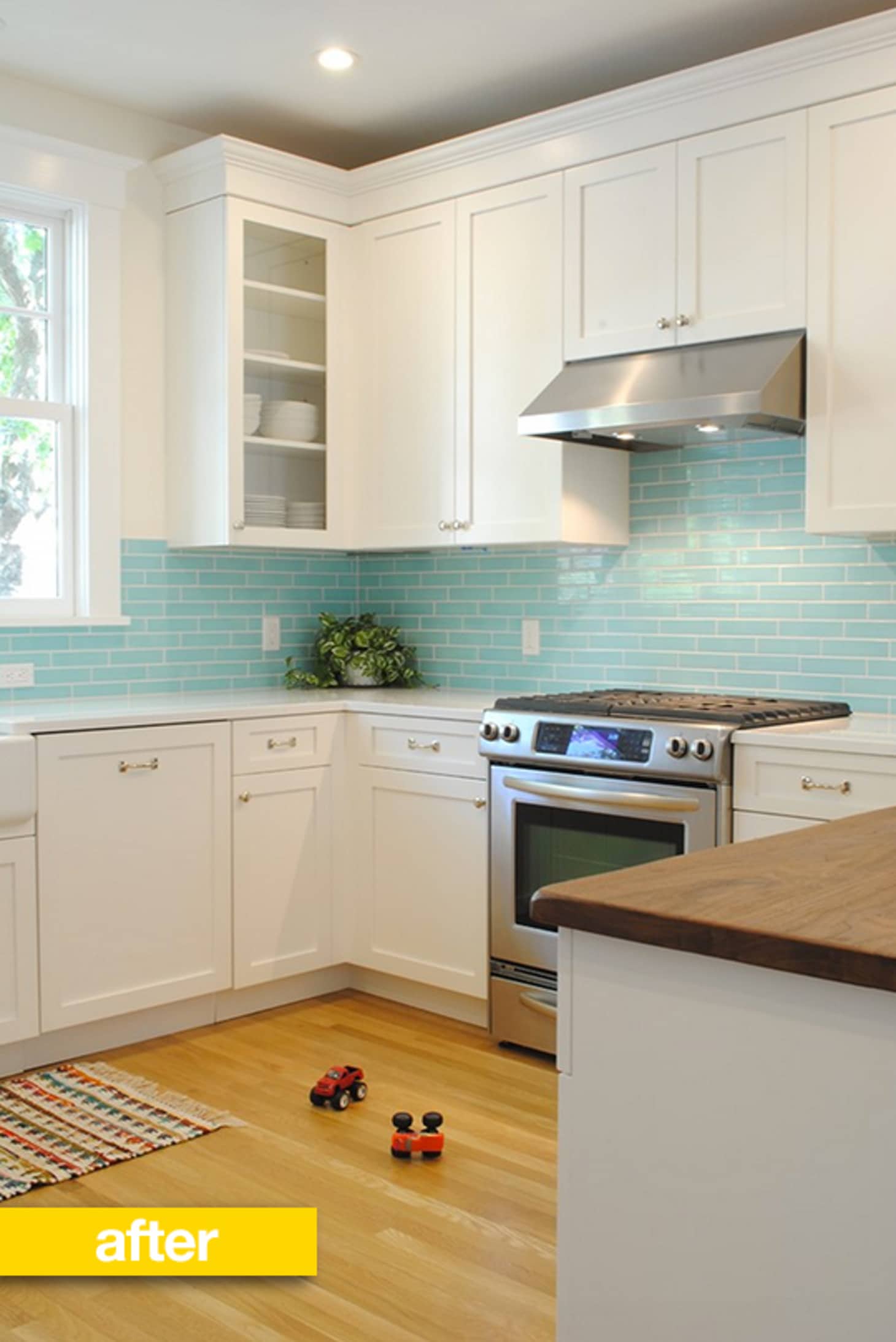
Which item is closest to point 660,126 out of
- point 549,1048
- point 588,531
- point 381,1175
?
point 588,531

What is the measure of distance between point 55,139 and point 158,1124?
9.35 ft

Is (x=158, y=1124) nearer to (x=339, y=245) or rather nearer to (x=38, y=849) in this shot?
(x=38, y=849)

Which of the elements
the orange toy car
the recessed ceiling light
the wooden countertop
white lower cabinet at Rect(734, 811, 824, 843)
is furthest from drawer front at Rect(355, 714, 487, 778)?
the wooden countertop

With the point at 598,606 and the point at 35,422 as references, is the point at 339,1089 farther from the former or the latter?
the point at 35,422

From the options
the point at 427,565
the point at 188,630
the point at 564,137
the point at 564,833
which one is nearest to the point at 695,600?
the point at 564,833

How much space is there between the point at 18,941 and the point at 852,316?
8.38 ft

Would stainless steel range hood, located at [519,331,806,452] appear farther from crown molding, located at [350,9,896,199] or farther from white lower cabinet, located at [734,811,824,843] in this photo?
white lower cabinet, located at [734,811,824,843]

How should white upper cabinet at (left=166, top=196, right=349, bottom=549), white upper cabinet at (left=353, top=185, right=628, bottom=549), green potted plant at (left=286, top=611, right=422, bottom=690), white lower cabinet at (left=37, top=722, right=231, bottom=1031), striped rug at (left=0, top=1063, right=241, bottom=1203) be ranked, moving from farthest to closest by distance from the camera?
green potted plant at (left=286, top=611, right=422, bottom=690), white upper cabinet at (left=166, top=196, right=349, bottom=549), white upper cabinet at (left=353, top=185, right=628, bottom=549), white lower cabinet at (left=37, top=722, right=231, bottom=1031), striped rug at (left=0, top=1063, right=241, bottom=1203)

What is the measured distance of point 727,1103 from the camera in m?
1.29

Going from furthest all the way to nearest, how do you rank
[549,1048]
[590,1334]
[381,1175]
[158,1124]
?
[549,1048], [158,1124], [381,1175], [590,1334]

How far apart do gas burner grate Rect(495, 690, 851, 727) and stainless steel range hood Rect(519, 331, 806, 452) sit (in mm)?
716

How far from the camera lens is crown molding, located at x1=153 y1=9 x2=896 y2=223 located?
3.33 meters

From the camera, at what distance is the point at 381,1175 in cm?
294

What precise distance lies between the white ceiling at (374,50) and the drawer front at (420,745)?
1885mm
